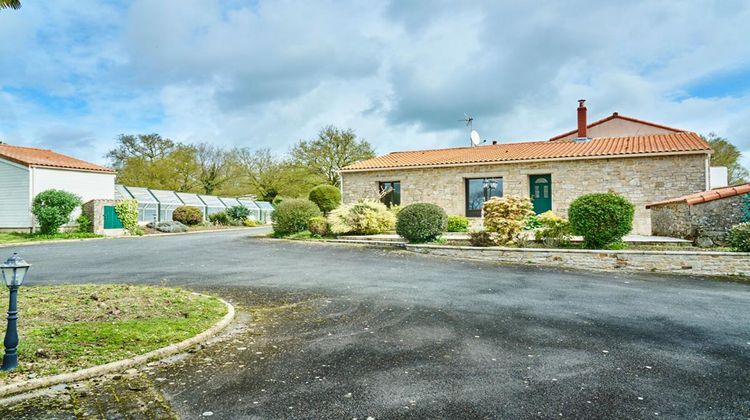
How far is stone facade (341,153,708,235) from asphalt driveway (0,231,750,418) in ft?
31.5

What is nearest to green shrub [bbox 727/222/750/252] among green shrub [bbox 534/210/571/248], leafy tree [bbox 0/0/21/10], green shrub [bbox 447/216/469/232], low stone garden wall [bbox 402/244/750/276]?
low stone garden wall [bbox 402/244/750/276]

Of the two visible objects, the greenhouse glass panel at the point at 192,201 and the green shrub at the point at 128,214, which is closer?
the green shrub at the point at 128,214

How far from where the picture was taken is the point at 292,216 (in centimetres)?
2175

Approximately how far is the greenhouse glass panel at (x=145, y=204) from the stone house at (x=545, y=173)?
644 inches

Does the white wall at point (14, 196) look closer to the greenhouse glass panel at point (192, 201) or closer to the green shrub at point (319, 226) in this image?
the greenhouse glass panel at point (192, 201)

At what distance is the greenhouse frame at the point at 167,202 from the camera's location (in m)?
31.1

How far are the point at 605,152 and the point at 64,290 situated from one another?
19850 millimetres

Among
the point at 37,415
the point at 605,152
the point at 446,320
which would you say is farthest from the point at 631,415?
the point at 605,152

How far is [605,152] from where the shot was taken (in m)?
19.1

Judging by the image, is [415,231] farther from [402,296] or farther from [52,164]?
[52,164]

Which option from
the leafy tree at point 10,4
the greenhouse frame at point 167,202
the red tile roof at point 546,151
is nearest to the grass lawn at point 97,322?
the leafy tree at point 10,4

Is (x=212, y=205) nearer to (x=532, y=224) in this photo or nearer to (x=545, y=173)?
(x=545, y=173)

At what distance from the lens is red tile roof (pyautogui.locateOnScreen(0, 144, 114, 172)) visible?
24672 mm

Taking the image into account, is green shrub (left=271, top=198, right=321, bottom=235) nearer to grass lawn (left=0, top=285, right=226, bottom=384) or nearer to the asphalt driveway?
the asphalt driveway
